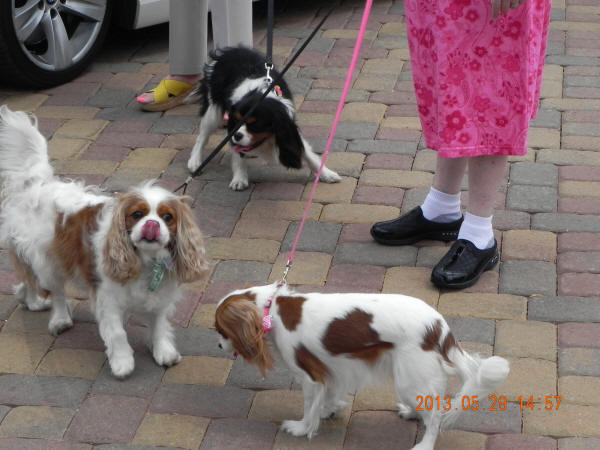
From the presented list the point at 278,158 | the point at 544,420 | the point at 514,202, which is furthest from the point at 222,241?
the point at 544,420

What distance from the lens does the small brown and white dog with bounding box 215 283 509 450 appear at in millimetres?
3158

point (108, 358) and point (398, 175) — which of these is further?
point (398, 175)

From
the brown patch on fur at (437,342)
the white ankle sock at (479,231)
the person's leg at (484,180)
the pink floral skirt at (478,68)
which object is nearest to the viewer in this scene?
the brown patch on fur at (437,342)

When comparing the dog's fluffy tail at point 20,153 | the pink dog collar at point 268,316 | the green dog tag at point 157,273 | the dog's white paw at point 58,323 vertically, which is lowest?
the dog's white paw at point 58,323

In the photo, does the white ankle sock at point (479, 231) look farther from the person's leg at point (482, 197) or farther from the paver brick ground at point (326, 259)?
the paver brick ground at point (326, 259)

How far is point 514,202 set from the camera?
4.97m

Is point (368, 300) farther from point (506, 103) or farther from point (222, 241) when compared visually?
point (222, 241)

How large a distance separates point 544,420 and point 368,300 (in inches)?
30.9

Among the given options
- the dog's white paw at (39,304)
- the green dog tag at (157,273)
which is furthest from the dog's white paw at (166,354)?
the dog's white paw at (39,304)

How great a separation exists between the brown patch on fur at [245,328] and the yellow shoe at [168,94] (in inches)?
118

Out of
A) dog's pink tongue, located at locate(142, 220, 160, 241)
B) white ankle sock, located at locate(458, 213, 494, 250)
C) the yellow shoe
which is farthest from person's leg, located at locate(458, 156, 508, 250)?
the yellow shoe

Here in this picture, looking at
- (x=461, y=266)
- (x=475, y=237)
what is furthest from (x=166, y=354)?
(x=475, y=237)

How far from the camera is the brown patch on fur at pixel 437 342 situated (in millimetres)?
3146

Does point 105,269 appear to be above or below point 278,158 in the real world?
above
